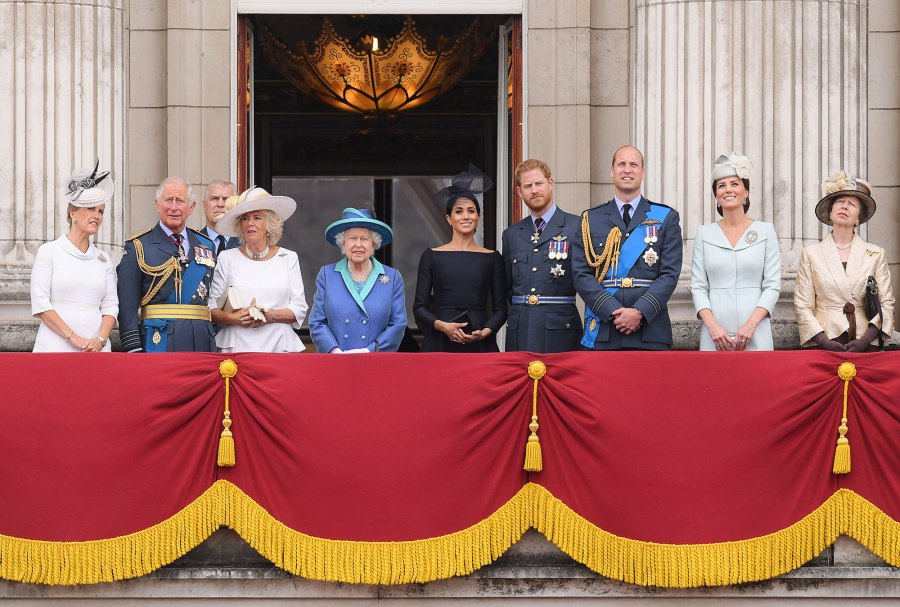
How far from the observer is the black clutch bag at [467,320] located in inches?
392

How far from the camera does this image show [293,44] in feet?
54.0

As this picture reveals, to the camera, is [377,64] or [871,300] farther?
[377,64]

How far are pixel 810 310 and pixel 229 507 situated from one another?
3.77 meters

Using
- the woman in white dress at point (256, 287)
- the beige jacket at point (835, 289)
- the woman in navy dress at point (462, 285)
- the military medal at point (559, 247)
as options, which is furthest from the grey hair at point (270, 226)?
the beige jacket at point (835, 289)

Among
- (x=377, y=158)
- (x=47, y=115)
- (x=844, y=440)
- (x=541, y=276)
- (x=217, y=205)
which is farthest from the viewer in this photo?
(x=377, y=158)

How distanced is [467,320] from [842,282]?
7.65ft

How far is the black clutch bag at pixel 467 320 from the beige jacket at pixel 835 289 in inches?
79.3

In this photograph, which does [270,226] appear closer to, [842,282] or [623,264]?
[623,264]

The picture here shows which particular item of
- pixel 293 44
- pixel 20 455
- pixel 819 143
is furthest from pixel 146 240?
pixel 293 44

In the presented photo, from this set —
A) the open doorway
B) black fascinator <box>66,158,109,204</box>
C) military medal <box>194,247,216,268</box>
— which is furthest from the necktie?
the open doorway

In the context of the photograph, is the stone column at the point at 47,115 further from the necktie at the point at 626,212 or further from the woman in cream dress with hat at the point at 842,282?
the woman in cream dress with hat at the point at 842,282

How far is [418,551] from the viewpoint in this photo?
852 cm

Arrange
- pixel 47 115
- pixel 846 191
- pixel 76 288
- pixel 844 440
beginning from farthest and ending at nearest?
pixel 47 115 → pixel 846 191 → pixel 76 288 → pixel 844 440

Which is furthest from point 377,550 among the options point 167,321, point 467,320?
point 167,321
